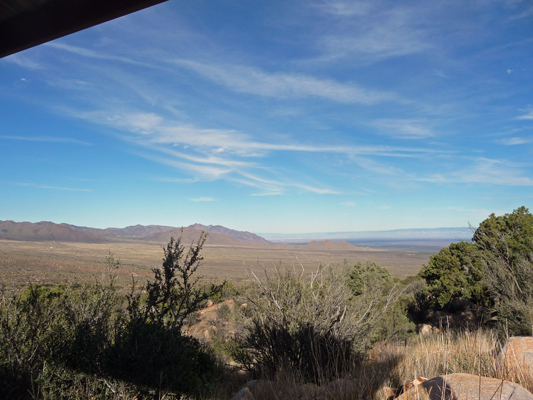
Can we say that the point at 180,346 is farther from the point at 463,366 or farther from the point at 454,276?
the point at 454,276

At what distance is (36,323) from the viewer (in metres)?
5.45

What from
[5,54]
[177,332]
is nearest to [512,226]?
[177,332]

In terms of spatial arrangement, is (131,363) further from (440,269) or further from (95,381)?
(440,269)

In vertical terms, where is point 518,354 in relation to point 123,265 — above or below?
above

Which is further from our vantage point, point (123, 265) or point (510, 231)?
point (123, 265)

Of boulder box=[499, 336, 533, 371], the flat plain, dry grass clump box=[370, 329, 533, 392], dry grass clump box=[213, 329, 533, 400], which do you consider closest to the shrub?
the flat plain

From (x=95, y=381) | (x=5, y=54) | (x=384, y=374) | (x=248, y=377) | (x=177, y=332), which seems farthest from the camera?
(x=248, y=377)

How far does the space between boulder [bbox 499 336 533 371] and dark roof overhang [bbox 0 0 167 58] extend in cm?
449

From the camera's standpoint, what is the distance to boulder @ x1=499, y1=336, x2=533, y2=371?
3342 mm

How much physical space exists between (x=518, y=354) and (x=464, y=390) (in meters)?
1.95

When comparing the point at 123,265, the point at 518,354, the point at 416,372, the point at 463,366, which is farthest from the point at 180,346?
the point at 123,265

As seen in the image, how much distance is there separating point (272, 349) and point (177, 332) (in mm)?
2408

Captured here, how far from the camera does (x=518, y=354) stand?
383 centimetres

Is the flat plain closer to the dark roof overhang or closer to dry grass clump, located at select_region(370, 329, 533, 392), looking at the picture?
dry grass clump, located at select_region(370, 329, 533, 392)
